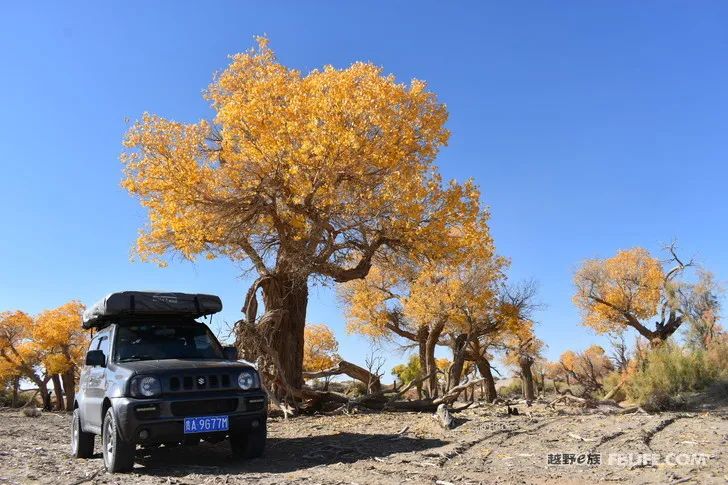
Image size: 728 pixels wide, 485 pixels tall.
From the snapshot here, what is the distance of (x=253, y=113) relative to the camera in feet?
46.8

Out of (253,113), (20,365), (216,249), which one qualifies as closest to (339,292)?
(216,249)

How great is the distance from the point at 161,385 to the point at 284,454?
233 centimetres

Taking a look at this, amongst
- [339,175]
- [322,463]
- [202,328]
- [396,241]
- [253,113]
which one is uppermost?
[253,113]

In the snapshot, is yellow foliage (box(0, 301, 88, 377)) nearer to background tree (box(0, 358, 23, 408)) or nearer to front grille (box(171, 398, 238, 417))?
background tree (box(0, 358, 23, 408))

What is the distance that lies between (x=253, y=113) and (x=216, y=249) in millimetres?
4138

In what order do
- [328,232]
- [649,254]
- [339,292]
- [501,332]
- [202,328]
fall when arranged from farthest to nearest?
1. [649,254]
2. [339,292]
3. [501,332]
4. [328,232]
5. [202,328]

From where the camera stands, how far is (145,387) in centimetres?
704

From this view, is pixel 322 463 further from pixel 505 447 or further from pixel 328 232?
pixel 328 232

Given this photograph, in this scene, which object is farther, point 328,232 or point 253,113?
point 328,232

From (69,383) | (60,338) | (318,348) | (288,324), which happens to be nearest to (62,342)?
(60,338)

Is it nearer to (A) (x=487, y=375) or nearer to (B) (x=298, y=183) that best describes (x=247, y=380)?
(B) (x=298, y=183)

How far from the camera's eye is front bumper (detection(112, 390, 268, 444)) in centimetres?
688

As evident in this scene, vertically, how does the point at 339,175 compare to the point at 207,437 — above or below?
above

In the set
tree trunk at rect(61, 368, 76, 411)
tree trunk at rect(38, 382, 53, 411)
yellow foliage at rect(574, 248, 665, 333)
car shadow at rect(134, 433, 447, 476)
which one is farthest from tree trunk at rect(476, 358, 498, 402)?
tree trunk at rect(38, 382, 53, 411)
